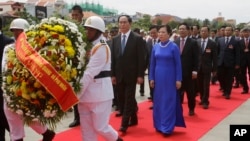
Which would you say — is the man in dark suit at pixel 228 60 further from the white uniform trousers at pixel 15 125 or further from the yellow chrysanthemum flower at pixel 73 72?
the yellow chrysanthemum flower at pixel 73 72

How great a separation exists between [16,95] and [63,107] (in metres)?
0.43

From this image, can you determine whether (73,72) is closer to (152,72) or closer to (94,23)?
(94,23)

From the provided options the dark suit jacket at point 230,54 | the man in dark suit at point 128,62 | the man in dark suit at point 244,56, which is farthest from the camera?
the man in dark suit at point 244,56

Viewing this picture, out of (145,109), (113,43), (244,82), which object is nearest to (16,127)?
(113,43)

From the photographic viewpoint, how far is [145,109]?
773 cm

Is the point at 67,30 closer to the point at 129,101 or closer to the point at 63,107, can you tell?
the point at 63,107

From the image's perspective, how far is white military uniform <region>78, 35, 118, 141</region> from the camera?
3867 mm

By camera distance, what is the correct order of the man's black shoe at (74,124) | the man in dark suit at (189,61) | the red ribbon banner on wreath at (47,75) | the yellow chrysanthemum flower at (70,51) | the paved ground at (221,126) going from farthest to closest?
1. the man in dark suit at (189,61)
2. the man's black shoe at (74,124)
3. the paved ground at (221,126)
4. the yellow chrysanthemum flower at (70,51)
5. the red ribbon banner on wreath at (47,75)

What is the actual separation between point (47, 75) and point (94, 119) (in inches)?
41.2

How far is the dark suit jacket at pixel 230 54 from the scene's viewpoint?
9.20m

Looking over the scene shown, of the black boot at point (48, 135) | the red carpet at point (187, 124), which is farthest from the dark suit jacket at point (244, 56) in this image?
the black boot at point (48, 135)

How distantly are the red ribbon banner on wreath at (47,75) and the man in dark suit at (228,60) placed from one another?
6.58m

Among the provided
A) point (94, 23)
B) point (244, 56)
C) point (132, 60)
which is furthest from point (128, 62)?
point (244, 56)

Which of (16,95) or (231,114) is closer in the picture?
(16,95)
